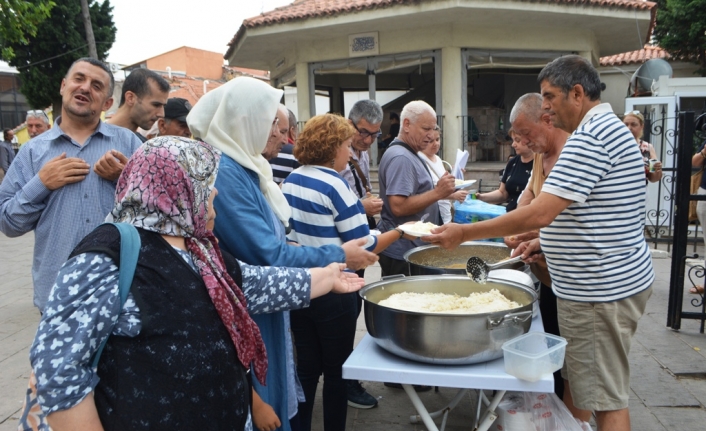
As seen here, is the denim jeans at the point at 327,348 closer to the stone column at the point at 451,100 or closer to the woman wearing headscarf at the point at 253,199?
the woman wearing headscarf at the point at 253,199

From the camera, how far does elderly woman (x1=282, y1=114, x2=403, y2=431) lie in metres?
2.60

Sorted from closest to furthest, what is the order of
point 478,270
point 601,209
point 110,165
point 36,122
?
point 601,209 < point 110,165 < point 478,270 < point 36,122

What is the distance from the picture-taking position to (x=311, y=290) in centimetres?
188

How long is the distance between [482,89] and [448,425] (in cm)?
1366

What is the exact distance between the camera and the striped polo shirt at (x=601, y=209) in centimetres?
212

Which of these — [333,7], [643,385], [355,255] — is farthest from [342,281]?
[333,7]

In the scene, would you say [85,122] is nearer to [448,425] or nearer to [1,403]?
[1,403]

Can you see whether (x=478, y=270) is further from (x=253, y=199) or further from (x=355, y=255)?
(x=253, y=199)

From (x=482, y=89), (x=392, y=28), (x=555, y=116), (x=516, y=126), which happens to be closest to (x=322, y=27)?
(x=392, y=28)

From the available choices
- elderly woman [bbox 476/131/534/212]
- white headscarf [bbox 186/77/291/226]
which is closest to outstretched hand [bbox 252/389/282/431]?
white headscarf [bbox 186/77/291/226]

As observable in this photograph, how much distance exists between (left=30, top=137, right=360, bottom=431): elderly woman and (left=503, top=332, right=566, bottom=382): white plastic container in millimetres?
946

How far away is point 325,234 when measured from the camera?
2.64 meters

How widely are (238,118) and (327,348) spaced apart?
50.9 inches

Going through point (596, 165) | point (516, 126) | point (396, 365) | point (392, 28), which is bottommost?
point (396, 365)
